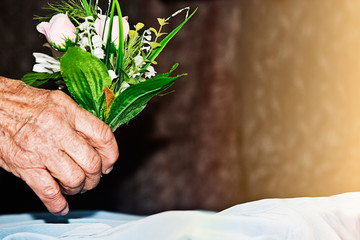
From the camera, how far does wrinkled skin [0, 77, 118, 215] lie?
0.84 metres

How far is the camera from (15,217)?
1.13 meters

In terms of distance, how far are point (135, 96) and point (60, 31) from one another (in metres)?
0.21

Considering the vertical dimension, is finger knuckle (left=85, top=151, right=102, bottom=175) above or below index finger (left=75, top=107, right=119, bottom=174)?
below

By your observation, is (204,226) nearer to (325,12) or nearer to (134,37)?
(134,37)

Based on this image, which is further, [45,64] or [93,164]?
[45,64]

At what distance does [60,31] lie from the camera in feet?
3.01

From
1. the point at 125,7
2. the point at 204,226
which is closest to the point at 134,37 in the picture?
the point at 204,226

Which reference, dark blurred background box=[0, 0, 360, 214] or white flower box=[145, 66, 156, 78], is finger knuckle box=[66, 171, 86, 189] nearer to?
white flower box=[145, 66, 156, 78]

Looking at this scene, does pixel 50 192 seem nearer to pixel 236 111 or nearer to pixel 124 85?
pixel 124 85

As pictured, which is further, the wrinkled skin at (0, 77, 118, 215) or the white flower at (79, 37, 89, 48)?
the white flower at (79, 37, 89, 48)

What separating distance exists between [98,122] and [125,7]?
2.24m

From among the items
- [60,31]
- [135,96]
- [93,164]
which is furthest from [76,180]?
[60,31]

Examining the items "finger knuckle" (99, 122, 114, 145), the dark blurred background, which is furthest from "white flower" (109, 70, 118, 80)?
the dark blurred background

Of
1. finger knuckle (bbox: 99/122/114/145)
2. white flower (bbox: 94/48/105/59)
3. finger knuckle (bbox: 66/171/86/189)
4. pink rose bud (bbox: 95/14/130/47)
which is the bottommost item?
finger knuckle (bbox: 66/171/86/189)
